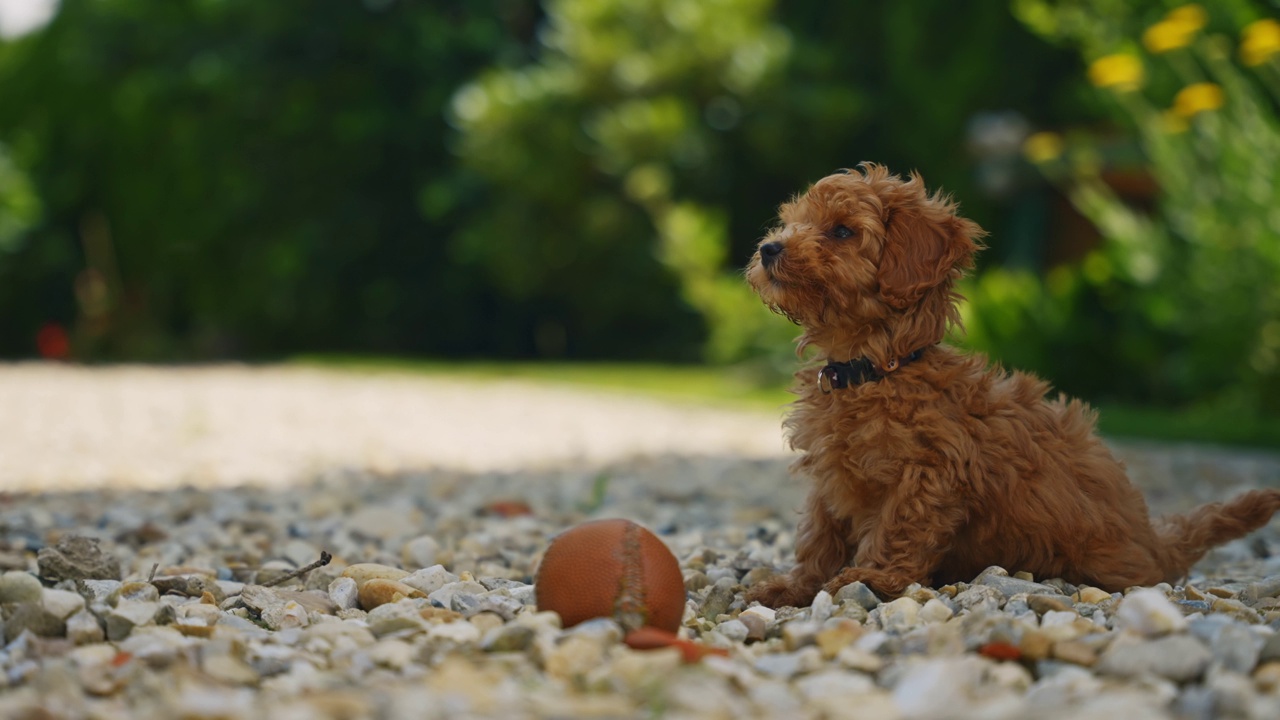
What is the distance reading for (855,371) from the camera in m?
3.52

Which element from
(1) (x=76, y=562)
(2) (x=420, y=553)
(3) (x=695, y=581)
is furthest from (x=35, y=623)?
(3) (x=695, y=581)

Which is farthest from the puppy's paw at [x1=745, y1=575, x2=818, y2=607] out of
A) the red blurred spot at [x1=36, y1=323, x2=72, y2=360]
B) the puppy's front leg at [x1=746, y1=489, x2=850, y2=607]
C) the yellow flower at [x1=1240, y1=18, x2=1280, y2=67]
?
the red blurred spot at [x1=36, y1=323, x2=72, y2=360]

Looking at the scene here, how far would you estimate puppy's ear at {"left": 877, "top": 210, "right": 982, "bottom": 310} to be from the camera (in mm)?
3445

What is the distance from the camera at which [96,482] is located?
23.1ft


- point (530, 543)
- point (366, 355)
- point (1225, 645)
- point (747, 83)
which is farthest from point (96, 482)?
point (366, 355)

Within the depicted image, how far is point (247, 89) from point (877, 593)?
62.3 feet

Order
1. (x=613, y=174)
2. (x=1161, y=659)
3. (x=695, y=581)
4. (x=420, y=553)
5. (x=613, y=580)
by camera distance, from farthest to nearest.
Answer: (x=613, y=174) < (x=420, y=553) < (x=695, y=581) < (x=613, y=580) < (x=1161, y=659)

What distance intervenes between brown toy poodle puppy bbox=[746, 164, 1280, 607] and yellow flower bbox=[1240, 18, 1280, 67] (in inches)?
214

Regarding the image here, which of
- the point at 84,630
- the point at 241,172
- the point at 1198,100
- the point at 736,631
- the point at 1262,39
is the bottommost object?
the point at 736,631

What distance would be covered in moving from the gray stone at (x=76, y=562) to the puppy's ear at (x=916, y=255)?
2.45 meters

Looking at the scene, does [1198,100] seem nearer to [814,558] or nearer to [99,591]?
[814,558]

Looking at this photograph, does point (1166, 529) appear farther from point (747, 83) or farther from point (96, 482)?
point (747, 83)

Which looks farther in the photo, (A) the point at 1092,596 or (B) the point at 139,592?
(B) the point at 139,592

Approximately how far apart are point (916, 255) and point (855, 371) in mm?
358
